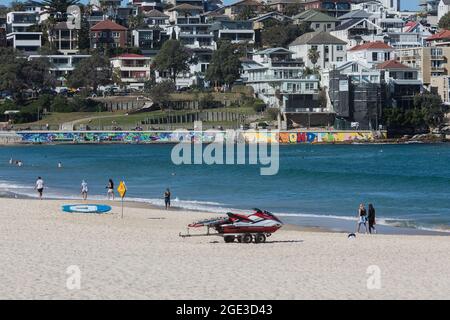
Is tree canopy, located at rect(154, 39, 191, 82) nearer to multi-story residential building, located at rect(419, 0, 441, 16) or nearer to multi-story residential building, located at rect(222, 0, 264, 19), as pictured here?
multi-story residential building, located at rect(222, 0, 264, 19)

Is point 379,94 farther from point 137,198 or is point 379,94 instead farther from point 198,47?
point 137,198

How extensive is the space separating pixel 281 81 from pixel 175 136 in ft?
46.0

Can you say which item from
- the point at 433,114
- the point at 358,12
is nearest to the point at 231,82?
the point at 433,114

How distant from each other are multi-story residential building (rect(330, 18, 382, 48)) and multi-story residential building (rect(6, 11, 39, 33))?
4029 cm

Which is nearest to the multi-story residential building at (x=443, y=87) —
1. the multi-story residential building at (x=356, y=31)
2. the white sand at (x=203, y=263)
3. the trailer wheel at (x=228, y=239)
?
the multi-story residential building at (x=356, y=31)

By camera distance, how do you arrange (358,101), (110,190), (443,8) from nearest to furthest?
1. (110,190)
2. (358,101)
3. (443,8)

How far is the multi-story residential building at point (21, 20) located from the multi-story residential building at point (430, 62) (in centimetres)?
5222

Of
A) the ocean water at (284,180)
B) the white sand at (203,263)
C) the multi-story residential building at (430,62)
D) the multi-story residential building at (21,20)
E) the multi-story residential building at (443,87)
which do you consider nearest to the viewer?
the white sand at (203,263)

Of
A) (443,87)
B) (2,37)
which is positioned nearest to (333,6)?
(443,87)

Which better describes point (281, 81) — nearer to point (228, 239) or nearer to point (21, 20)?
point (21, 20)

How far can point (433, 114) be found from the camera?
105875 mm

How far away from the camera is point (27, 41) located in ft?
447

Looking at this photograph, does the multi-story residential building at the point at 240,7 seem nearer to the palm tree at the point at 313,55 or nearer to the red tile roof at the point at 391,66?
the palm tree at the point at 313,55

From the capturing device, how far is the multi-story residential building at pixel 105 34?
13612 centimetres
